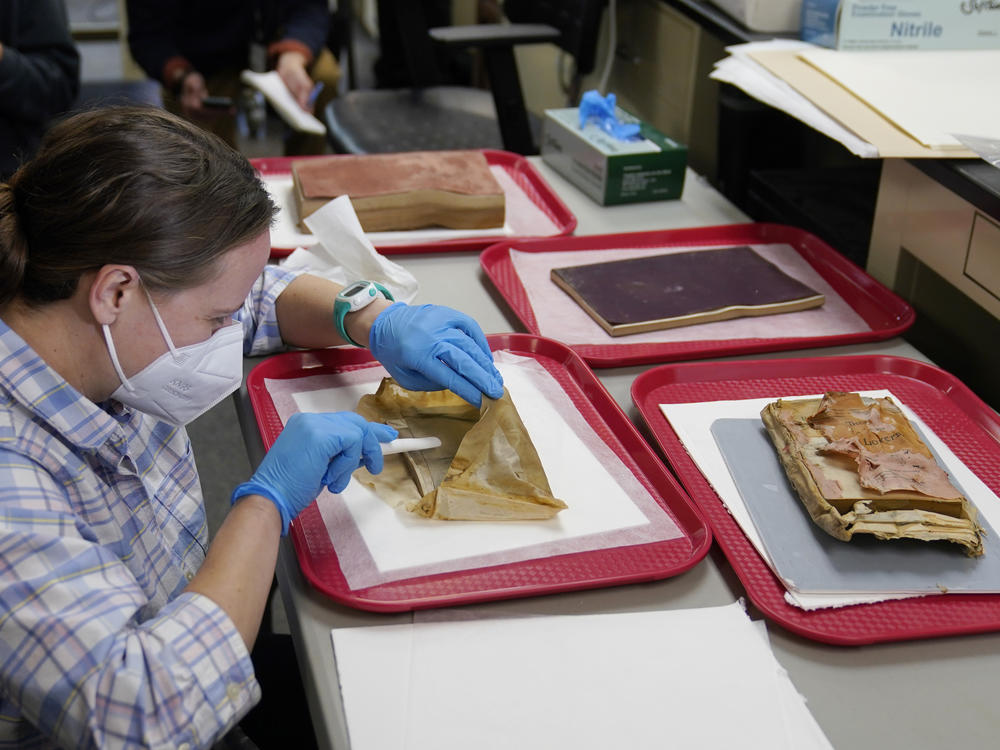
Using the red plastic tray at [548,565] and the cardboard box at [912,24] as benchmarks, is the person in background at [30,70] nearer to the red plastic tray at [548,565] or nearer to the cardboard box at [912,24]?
the red plastic tray at [548,565]

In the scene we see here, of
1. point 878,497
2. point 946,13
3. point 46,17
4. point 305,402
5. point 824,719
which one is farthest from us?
point 46,17

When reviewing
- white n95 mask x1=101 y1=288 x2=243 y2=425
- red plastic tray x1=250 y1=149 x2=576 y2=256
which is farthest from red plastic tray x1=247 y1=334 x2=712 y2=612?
red plastic tray x1=250 y1=149 x2=576 y2=256

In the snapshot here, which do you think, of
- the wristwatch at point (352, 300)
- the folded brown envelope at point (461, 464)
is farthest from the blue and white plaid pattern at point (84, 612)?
the wristwatch at point (352, 300)

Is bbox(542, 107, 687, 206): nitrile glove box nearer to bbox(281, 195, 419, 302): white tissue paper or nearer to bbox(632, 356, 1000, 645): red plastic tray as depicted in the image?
bbox(281, 195, 419, 302): white tissue paper

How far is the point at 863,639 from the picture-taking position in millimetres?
815

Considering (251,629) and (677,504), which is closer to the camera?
(251,629)

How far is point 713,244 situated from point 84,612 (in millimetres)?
1130

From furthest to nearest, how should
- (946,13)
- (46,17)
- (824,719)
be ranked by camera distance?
1. (46,17)
2. (946,13)
3. (824,719)

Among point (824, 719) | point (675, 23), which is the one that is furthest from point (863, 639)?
point (675, 23)

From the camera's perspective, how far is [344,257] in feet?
4.56

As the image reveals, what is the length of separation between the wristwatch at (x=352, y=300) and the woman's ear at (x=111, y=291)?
1.18ft

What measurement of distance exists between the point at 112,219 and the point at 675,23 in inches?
57.4

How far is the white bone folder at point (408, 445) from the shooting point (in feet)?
3.26

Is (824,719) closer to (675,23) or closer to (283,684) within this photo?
(283,684)
